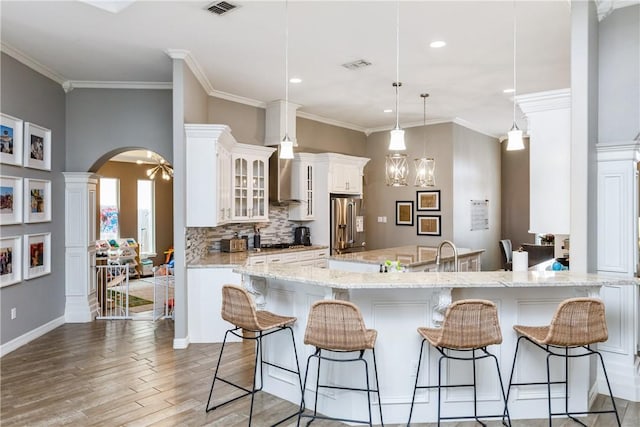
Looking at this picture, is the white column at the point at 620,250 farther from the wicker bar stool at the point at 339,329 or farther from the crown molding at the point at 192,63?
the crown molding at the point at 192,63

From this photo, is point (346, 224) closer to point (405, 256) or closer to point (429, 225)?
point (429, 225)

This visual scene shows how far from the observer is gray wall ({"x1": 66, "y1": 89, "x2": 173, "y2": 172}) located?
5.62 m

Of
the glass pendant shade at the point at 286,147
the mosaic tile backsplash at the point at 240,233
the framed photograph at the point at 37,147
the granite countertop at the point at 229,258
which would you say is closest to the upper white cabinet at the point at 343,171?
the mosaic tile backsplash at the point at 240,233

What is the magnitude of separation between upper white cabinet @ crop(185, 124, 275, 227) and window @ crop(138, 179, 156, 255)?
5636 millimetres

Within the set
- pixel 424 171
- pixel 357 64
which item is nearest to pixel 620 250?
pixel 424 171

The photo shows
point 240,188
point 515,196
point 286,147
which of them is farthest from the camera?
point 515,196

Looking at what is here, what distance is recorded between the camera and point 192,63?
4793 millimetres

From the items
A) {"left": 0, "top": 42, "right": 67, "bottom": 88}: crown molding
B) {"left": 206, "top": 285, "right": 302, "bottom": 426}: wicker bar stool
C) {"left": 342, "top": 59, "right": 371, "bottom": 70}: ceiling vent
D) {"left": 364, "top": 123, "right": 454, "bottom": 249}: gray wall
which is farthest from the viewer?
{"left": 364, "top": 123, "right": 454, "bottom": 249}: gray wall

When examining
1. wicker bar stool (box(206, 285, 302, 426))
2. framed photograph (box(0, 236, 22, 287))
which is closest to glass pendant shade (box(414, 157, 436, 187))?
wicker bar stool (box(206, 285, 302, 426))

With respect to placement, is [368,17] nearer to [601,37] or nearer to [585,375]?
[601,37]

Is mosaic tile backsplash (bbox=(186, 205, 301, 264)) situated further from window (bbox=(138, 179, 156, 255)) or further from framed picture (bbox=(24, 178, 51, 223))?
window (bbox=(138, 179, 156, 255))

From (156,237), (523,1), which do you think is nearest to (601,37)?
(523,1)

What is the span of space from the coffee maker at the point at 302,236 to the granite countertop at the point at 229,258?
440mm

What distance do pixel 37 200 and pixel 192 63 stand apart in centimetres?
241
